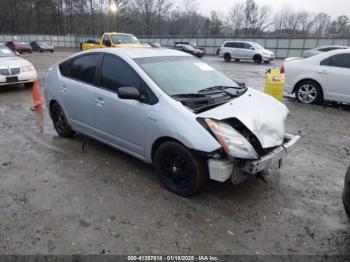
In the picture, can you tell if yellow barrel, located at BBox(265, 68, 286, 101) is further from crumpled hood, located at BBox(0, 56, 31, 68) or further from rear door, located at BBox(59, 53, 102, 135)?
crumpled hood, located at BBox(0, 56, 31, 68)

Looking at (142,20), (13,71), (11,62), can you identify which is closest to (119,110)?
(13,71)

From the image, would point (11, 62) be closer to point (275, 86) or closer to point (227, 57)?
point (275, 86)

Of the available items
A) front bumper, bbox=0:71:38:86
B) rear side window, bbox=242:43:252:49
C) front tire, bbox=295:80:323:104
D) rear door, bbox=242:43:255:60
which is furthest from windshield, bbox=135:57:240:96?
rear side window, bbox=242:43:252:49

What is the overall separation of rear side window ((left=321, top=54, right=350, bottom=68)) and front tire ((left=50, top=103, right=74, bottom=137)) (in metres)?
6.82

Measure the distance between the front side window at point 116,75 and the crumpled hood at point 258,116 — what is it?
1.13 metres

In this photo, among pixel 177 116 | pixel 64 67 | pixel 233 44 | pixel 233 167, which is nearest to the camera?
pixel 233 167

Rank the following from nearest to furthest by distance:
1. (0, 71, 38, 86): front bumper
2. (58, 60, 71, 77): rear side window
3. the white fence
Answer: (58, 60, 71, 77): rear side window
(0, 71, 38, 86): front bumper
the white fence

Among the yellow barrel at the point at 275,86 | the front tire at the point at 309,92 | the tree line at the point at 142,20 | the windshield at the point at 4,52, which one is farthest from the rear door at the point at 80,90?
the tree line at the point at 142,20

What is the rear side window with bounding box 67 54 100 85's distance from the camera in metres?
4.38

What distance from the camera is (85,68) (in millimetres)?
4562

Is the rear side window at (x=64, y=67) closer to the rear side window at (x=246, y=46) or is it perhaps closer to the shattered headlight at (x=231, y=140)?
the shattered headlight at (x=231, y=140)

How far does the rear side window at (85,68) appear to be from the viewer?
4.38 metres

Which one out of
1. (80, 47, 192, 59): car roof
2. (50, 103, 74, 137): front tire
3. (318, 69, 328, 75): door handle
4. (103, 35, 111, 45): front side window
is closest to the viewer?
(80, 47, 192, 59): car roof

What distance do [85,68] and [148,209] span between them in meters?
2.52
